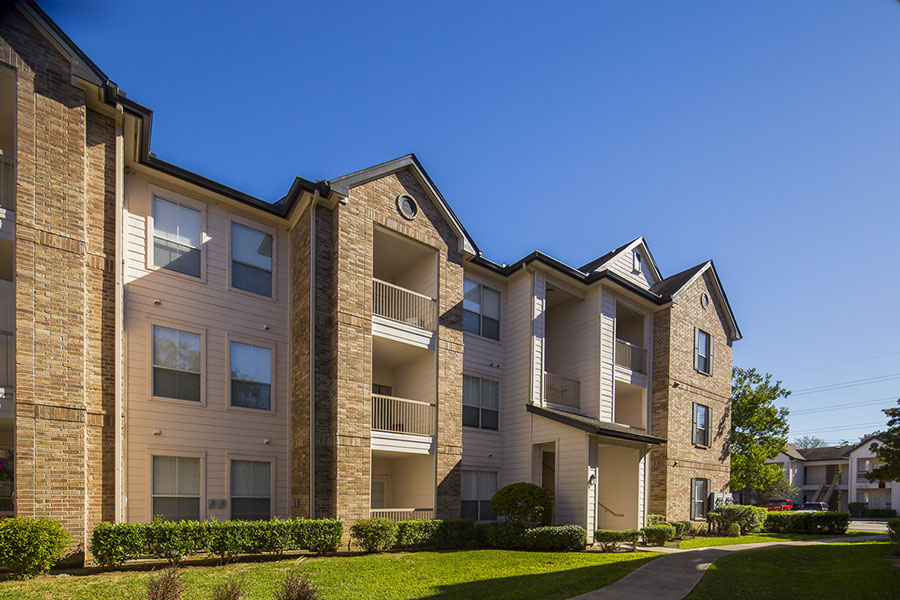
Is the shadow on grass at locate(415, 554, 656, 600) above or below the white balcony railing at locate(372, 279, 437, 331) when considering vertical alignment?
below

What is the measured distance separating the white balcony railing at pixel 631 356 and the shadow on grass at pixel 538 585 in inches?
411

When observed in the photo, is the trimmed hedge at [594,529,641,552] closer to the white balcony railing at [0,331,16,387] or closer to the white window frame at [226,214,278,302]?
the white window frame at [226,214,278,302]

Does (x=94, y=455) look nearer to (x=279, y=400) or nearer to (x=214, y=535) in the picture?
(x=214, y=535)

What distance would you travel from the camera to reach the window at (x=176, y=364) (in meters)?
12.9

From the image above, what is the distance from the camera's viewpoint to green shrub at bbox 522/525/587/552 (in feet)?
48.4

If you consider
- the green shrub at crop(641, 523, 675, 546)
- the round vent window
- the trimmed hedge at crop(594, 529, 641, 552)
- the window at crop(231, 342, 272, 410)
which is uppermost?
the round vent window

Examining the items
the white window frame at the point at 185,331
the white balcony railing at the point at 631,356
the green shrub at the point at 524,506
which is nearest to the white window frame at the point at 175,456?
the white window frame at the point at 185,331

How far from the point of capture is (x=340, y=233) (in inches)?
582

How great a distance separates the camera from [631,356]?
22234 mm

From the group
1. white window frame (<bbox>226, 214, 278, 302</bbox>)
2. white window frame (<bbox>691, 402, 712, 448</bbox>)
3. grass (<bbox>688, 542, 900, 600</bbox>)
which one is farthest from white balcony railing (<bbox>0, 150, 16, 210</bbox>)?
white window frame (<bbox>691, 402, 712, 448</bbox>)

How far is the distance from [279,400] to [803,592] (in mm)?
12391

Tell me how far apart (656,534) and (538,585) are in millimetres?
8790

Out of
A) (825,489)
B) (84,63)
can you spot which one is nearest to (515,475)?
(84,63)

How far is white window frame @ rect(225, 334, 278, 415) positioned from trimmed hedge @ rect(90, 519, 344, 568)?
3231 millimetres
